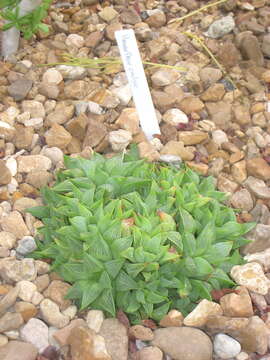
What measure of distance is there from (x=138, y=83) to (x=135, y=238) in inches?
44.7

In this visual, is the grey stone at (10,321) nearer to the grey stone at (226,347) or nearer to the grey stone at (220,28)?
the grey stone at (226,347)

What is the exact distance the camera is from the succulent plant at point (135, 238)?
2.09 metres

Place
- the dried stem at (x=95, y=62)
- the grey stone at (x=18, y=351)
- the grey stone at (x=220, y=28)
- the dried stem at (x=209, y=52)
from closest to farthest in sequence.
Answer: the grey stone at (x=18, y=351) < the dried stem at (x=95, y=62) < the dried stem at (x=209, y=52) < the grey stone at (x=220, y=28)

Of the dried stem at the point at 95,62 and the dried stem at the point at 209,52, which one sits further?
the dried stem at the point at 209,52

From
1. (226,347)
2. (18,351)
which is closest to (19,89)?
(18,351)

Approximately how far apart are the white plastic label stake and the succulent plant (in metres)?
Result: 0.52

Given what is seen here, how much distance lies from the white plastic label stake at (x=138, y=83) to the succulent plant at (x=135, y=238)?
519 millimetres

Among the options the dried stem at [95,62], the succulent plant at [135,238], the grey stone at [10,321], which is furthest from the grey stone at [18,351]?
the dried stem at [95,62]

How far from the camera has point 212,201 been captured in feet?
7.74

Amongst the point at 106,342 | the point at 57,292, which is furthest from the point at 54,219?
the point at 106,342

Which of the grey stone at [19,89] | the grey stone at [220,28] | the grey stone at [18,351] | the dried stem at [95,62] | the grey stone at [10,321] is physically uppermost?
the grey stone at [19,89]

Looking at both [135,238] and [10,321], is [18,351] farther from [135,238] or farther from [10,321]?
[135,238]

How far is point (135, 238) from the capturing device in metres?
2.09

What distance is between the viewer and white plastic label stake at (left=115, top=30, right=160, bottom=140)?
292 centimetres
